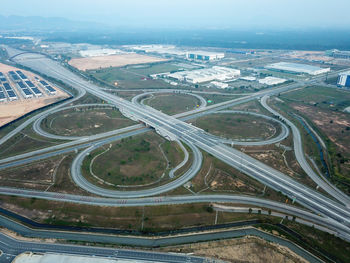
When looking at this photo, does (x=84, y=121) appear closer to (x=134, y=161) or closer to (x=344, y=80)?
(x=134, y=161)

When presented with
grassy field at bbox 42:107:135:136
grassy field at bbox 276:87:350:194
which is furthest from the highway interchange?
grassy field at bbox 276:87:350:194

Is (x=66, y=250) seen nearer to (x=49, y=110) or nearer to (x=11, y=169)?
(x=11, y=169)

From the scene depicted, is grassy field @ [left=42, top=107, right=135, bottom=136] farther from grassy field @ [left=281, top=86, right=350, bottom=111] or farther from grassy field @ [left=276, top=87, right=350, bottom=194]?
grassy field @ [left=281, top=86, right=350, bottom=111]

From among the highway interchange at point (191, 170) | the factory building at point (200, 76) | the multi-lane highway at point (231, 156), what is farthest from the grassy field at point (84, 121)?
the factory building at point (200, 76)

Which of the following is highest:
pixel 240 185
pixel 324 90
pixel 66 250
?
pixel 324 90

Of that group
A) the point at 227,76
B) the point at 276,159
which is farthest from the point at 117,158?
the point at 227,76

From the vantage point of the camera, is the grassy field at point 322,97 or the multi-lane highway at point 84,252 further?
the grassy field at point 322,97

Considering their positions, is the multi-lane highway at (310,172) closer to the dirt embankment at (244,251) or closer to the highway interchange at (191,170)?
the highway interchange at (191,170)
